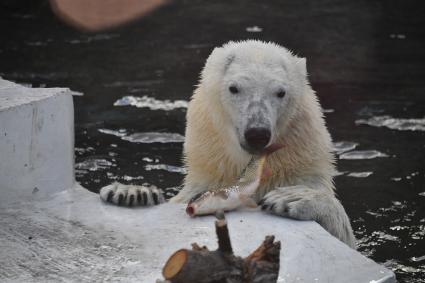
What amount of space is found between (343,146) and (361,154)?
0.65 ft

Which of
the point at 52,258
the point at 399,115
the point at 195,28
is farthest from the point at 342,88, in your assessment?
the point at 52,258

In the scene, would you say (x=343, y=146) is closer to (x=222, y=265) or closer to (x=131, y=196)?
(x=131, y=196)

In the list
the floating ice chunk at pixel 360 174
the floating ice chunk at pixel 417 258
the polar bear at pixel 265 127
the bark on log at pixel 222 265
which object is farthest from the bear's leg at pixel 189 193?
the floating ice chunk at pixel 360 174

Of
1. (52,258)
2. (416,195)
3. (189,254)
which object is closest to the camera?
(189,254)

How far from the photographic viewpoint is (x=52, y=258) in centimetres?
374

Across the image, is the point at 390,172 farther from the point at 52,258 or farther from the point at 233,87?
the point at 52,258

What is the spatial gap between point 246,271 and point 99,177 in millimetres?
3673

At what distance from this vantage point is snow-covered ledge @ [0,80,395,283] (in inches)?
142

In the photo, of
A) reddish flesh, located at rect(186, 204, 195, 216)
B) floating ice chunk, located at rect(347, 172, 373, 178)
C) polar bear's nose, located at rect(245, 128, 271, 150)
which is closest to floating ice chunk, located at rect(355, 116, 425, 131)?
floating ice chunk, located at rect(347, 172, 373, 178)

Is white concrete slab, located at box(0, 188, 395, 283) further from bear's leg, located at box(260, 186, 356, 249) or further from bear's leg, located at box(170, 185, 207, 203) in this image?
bear's leg, located at box(170, 185, 207, 203)

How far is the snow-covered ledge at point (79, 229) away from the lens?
11.9 ft

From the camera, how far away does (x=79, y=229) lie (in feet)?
13.3

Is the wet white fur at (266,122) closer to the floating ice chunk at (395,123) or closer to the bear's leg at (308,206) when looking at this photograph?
the bear's leg at (308,206)

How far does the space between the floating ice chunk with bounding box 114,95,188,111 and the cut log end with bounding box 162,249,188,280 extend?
494 cm
